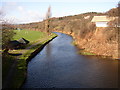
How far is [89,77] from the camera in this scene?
17203mm

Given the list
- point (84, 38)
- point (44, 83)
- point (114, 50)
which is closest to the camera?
point (44, 83)

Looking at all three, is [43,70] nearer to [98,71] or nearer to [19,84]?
[19,84]

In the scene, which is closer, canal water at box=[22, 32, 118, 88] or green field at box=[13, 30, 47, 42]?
canal water at box=[22, 32, 118, 88]

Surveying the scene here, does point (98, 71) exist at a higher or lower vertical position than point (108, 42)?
lower

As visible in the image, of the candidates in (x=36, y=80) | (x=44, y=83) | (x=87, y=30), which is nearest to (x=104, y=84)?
(x=44, y=83)

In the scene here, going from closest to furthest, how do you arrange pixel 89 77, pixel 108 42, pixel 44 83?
1. pixel 44 83
2. pixel 89 77
3. pixel 108 42

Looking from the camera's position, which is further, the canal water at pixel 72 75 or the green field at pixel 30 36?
the green field at pixel 30 36

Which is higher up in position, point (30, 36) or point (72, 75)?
point (30, 36)

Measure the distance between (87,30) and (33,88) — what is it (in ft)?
100

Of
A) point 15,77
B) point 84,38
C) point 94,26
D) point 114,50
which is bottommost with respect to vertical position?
point 15,77

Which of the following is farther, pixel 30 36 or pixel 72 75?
pixel 30 36

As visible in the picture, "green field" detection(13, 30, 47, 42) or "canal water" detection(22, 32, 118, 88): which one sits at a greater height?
"green field" detection(13, 30, 47, 42)

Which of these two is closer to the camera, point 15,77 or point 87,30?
point 15,77

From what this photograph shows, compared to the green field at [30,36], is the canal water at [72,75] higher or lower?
lower
